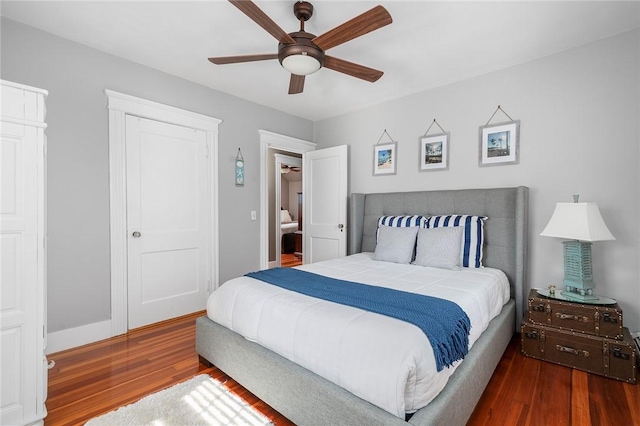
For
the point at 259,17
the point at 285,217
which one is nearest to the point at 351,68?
the point at 259,17

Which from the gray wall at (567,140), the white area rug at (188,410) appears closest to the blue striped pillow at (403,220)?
the gray wall at (567,140)

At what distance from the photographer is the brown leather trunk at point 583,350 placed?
6.61 feet

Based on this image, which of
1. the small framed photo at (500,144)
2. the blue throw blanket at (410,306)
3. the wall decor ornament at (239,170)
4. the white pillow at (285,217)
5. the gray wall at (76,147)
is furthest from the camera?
the white pillow at (285,217)

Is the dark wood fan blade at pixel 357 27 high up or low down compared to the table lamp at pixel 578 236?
up

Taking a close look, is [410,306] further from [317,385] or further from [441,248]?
[441,248]

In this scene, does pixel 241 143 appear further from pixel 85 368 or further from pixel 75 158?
pixel 85 368

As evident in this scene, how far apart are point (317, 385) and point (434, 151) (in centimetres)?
287

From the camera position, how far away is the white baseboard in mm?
2456

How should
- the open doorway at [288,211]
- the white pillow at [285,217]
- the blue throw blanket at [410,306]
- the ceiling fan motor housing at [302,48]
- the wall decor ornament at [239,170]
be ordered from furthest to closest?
the white pillow at [285,217] < the open doorway at [288,211] < the wall decor ornament at [239,170] < the ceiling fan motor housing at [302,48] < the blue throw blanket at [410,306]

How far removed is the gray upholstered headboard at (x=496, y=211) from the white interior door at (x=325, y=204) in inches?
26.6

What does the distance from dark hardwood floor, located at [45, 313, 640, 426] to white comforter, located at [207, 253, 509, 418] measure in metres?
0.43

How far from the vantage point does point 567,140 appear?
8.59 feet

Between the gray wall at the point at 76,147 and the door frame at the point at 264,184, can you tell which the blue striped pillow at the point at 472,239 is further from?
the gray wall at the point at 76,147

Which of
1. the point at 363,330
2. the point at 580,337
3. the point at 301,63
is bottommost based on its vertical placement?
the point at 580,337
